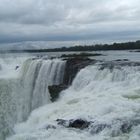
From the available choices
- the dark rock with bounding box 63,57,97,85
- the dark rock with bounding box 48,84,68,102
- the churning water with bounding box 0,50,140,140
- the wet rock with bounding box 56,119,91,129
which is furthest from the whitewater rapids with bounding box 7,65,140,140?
the dark rock with bounding box 63,57,97,85

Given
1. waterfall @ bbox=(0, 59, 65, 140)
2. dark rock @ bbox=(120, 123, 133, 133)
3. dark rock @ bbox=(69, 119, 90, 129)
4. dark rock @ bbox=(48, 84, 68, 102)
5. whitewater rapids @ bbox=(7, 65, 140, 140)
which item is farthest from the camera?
waterfall @ bbox=(0, 59, 65, 140)

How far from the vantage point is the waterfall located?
2245cm

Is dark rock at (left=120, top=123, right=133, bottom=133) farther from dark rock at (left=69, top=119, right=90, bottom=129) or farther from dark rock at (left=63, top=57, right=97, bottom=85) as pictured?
dark rock at (left=63, top=57, right=97, bottom=85)

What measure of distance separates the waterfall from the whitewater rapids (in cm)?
362

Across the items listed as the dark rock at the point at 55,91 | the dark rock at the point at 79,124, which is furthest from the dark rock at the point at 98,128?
the dark rock at the point at 55,91

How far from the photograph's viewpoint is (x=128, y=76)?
1744 cm

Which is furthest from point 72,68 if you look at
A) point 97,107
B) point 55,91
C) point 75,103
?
point 97,107

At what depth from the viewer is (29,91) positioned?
2497 centimetres

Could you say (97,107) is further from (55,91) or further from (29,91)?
(29,91)

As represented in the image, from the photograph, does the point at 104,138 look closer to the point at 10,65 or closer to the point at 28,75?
the point at 28,75

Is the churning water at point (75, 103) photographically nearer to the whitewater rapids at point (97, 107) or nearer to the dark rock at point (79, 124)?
the whitewater rapids at point (97, 107)

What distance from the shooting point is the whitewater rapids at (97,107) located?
37.7ft

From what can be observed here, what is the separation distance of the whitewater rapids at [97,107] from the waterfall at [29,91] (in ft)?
11.9

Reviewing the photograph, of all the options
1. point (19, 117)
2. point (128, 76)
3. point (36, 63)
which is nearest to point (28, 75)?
point (36, 63)
